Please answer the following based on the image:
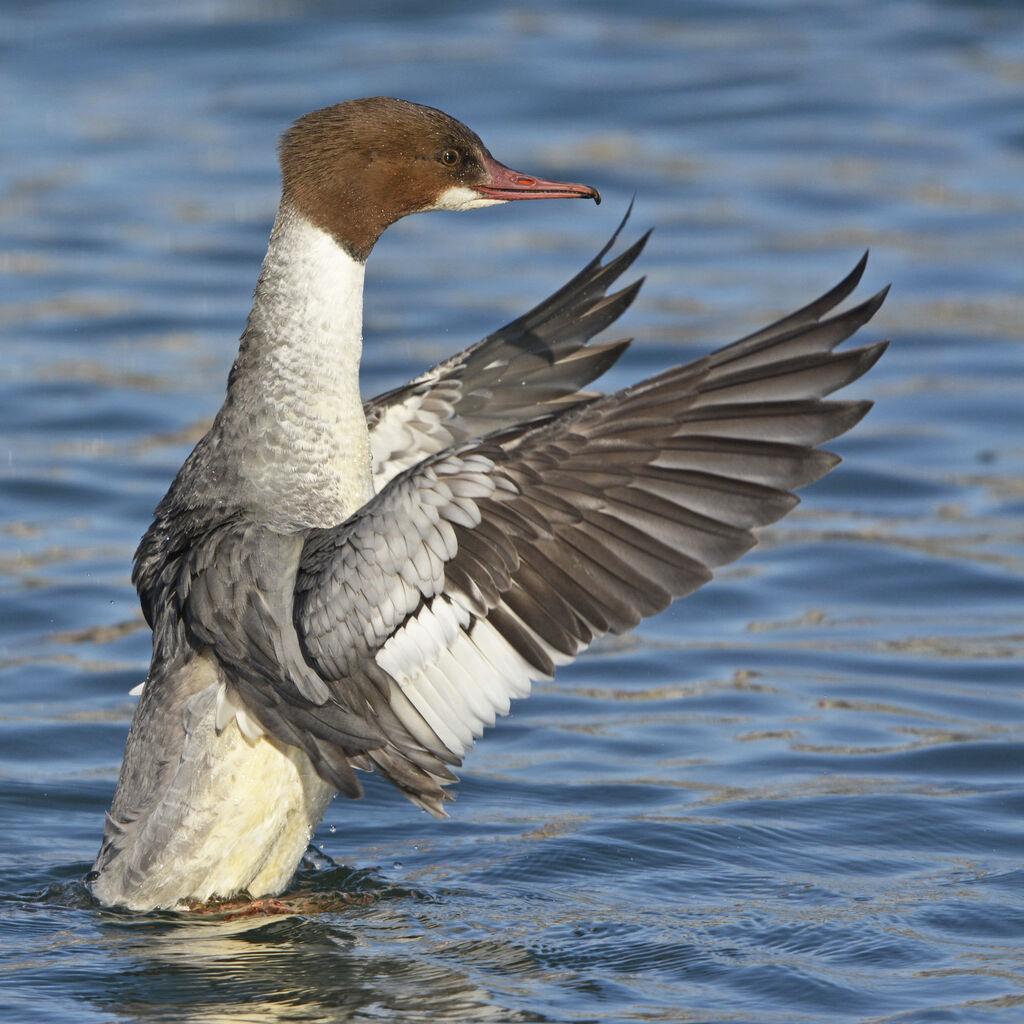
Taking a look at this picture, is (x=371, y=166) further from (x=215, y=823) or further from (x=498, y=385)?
(x=215, y=823)

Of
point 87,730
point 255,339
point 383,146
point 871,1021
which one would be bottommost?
point 871,1021

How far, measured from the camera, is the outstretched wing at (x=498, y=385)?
6172 mm

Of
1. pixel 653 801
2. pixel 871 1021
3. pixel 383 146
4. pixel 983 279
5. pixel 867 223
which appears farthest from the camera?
pixel 867 223

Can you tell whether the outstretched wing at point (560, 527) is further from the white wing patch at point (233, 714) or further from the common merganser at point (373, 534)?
the white wing patch at point (233, 714)

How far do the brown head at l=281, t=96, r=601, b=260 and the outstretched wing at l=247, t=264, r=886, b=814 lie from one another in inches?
46.6

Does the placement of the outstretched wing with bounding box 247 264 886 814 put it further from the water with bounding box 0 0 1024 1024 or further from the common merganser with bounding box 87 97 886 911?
the water with bounding box 0 0 1024 1024

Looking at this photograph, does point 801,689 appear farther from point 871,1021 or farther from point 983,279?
point 983,279

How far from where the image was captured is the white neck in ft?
17.5

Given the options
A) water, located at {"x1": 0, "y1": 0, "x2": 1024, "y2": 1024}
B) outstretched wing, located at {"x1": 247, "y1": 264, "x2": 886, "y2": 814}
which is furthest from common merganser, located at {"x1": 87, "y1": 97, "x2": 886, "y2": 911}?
water, located at {"x1": 0, "y1": 0, "x2": 1024, "y2": 1024}

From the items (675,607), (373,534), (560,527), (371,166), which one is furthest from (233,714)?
(675,607)

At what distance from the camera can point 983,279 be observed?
11.7 m

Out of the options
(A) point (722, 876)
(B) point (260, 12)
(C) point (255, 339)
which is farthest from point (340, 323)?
(B) point (260, 12)

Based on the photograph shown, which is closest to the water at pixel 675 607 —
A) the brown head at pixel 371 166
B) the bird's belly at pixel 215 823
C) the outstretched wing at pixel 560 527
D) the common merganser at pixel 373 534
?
the bird's belly at pixel 215 823

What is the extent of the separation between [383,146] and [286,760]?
1.83 m
